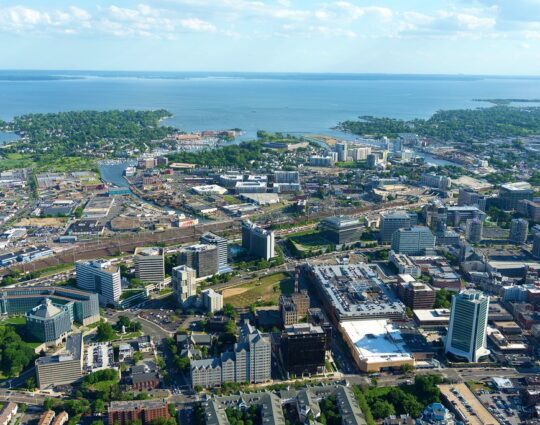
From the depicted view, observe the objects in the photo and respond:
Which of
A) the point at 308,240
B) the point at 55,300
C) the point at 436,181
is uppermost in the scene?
the point at 436,181

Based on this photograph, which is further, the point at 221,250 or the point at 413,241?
the point at 413,241

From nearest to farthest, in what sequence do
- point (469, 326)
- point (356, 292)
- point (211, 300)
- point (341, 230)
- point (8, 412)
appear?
point (8, 412) → point (469, 326) → point (211, 300) → point (356, 292) → point (341, 230)

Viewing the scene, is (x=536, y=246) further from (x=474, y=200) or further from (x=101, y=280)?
(x=101, y=280)

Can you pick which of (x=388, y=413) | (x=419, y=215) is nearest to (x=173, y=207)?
(x=419, y=215)

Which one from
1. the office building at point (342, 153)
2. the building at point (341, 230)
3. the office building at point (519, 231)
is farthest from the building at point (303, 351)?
the office building at point (342, 153)

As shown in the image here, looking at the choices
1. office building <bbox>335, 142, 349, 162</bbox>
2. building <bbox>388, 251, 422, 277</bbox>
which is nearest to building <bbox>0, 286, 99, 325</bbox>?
building <bbox>388, 251, 422, 277</bbox>

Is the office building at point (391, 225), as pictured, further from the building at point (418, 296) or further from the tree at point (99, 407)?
the tree at point (99, 407)

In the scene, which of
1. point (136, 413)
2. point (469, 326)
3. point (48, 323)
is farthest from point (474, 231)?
point (48, 323)

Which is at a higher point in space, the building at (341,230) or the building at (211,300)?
the building at (341,230)
